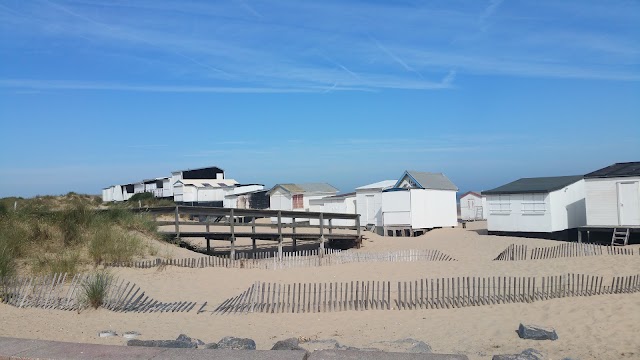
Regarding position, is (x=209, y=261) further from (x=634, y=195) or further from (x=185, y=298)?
(x=634, y=195)

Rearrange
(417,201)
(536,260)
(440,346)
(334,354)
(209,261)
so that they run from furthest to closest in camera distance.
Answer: (417,201) → (536,260) → (209,261) → (440,346) → (334,354)

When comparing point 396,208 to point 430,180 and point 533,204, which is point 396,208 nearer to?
point 430,180

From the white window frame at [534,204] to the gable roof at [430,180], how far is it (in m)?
6.18

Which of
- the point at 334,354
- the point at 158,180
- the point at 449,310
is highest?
the point at 158,180

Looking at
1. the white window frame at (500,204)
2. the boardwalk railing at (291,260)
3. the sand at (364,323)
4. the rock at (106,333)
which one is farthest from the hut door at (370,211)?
the rock at (106,333)

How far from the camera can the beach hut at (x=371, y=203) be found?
3600 cm

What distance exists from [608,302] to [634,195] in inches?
617

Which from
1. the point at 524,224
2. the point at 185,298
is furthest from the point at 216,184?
the point at 185,298

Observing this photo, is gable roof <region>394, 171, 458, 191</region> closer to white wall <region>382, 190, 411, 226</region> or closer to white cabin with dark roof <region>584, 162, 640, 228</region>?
white wall <region>382, 190, 411, 226</region>

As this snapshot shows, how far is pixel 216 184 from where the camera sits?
192ft

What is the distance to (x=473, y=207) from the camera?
47.9 m

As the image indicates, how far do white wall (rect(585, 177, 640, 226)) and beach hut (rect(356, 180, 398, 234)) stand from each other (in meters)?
12.1

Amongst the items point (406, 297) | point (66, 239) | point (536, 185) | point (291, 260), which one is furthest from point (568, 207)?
point (66, 239)

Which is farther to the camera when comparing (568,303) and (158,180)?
(158,180)
